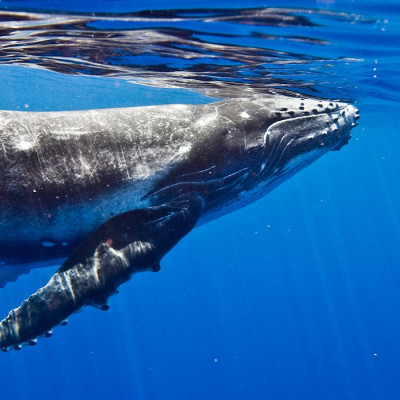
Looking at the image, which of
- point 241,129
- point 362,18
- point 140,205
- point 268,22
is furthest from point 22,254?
point 362,18

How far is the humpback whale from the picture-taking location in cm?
486

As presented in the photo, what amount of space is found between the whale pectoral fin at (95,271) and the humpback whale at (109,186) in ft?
0.04

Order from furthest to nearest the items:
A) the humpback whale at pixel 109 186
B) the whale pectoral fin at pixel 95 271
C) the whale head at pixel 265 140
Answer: the whale head at pixel 265 140
the humpback whale at pixel 109 186
the whale pectoral fin at pixel 95 271

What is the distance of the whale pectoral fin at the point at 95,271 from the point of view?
4742 mm

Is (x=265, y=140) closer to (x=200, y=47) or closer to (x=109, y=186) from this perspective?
(x=109, y=186)

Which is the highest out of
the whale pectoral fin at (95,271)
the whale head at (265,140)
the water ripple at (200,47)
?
the water ripple at (200,47)

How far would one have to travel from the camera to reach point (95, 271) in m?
4.88

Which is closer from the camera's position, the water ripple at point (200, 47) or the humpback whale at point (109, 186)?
the humpback whale at point (109, 186)

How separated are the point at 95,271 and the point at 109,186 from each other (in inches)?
51.4

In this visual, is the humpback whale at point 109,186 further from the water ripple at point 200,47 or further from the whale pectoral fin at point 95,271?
the water ripple at point 200,47

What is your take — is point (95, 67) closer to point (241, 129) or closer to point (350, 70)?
point (350, 70)

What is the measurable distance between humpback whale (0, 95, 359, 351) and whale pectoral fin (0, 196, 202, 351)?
12mm

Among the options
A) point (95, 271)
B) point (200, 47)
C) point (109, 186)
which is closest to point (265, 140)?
point (109, 186)

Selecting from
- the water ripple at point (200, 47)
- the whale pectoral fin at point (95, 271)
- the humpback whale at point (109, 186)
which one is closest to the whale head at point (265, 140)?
the humpback whale at point (109, 186)
